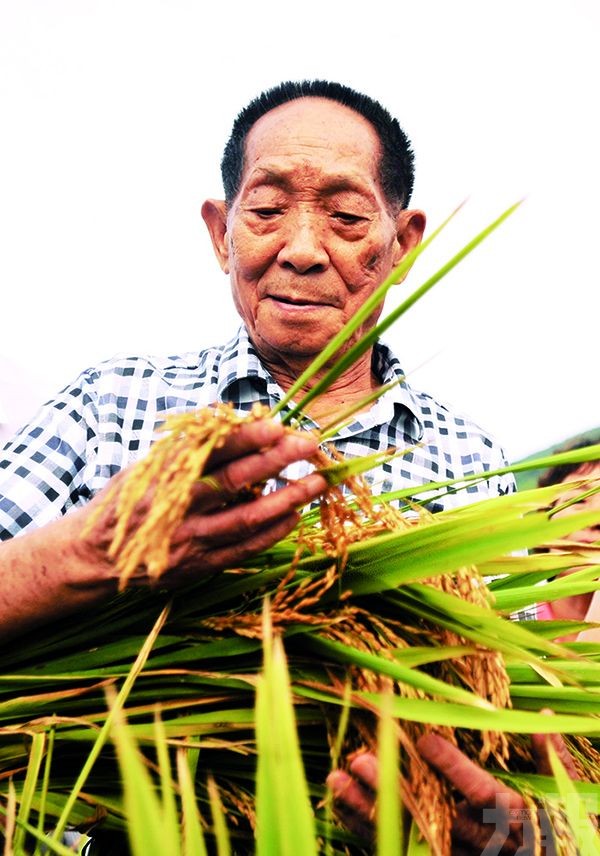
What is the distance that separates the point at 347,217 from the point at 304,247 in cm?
14

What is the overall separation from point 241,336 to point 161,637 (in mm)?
1202

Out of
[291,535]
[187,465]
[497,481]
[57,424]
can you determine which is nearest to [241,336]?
[57,424]

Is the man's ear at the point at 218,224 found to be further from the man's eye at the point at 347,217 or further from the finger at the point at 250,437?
the finger at the point at 250,437

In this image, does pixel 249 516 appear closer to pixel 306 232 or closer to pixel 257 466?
pixel 257 466

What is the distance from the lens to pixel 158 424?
1.83 m

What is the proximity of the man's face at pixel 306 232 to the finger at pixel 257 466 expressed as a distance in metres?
1.14

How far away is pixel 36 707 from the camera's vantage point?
3.06 feet

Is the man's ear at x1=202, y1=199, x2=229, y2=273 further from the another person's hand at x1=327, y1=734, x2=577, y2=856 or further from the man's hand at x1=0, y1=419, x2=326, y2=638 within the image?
the another person's hand at x1=327, y1=734, x2=577, y2=856

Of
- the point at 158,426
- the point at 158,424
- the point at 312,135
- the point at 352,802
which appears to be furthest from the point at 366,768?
the point at 312,135

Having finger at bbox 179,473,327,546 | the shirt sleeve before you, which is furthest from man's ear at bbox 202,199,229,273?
finger at bbox 179,473,327,546

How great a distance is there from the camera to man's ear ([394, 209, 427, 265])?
217cm

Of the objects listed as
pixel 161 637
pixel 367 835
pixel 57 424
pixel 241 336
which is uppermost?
pixel 241 336

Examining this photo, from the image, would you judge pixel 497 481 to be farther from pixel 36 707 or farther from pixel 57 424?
pixel 36 707

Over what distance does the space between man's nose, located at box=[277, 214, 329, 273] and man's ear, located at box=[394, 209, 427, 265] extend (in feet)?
1.16
